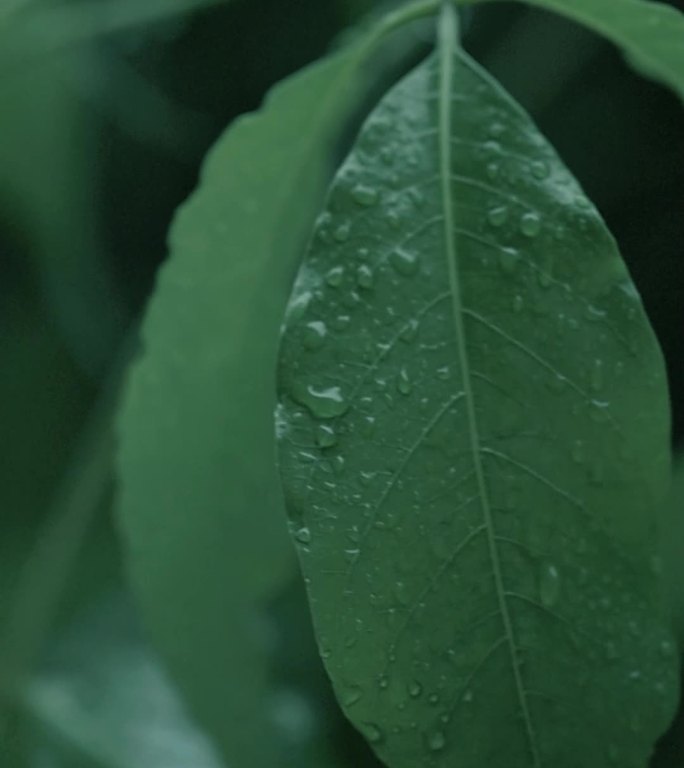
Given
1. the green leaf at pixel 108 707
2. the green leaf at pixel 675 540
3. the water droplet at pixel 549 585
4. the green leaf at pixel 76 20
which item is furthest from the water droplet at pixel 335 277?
the green leaf at pixel 76 20

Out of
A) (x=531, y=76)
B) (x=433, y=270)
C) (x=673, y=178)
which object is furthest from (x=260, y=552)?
(x=531, y=76)

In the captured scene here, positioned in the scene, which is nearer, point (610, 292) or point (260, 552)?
point (610, 292)

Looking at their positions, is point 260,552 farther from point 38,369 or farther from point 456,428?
point 38,369

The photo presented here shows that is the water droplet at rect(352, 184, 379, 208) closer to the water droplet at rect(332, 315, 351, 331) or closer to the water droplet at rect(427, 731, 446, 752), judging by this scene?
the water droplet at rect(332, 315, 351, 331)

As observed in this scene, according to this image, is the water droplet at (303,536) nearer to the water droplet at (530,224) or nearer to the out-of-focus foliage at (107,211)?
the water droplet at (530,224)

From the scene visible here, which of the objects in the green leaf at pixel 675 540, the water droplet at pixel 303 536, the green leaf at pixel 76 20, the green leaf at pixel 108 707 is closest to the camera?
the water droplet at pixel 303 536

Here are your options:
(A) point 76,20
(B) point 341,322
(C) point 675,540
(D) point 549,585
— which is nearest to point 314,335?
(B) point 341,322
